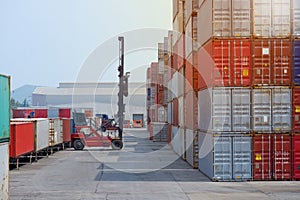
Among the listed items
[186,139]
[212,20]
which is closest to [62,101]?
[186,139]

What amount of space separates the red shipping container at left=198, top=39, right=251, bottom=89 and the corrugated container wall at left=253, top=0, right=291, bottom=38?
771mm

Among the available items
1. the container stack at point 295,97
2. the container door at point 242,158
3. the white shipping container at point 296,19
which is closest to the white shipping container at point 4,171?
the container door at point 242,158

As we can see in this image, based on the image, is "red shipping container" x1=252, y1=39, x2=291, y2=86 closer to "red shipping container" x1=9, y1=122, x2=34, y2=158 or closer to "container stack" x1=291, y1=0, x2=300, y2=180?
"container stack" x1=291, y1=0, x2=300, y2=180

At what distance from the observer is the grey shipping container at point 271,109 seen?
20.3m

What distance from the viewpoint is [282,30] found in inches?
802

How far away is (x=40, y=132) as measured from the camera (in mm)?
Answer: 30297

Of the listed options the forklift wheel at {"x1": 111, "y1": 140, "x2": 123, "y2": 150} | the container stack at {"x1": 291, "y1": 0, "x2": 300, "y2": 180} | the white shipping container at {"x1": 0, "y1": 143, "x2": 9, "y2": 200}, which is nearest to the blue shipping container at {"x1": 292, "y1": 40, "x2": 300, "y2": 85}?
the container stack at {"x1": 291, "y1": 0, "x2": 300, "y2": 180}

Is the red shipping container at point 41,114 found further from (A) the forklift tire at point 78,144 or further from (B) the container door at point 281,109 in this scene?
(B) the container door at point 281,109

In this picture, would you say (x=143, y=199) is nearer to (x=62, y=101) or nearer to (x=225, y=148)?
(x=225, y=148)

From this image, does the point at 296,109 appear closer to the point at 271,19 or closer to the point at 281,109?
the point at 281,109

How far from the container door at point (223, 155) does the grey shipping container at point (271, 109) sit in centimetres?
127

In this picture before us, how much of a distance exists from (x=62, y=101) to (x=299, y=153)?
118 metres

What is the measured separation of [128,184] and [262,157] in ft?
17.5

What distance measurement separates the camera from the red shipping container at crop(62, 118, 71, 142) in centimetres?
4044
